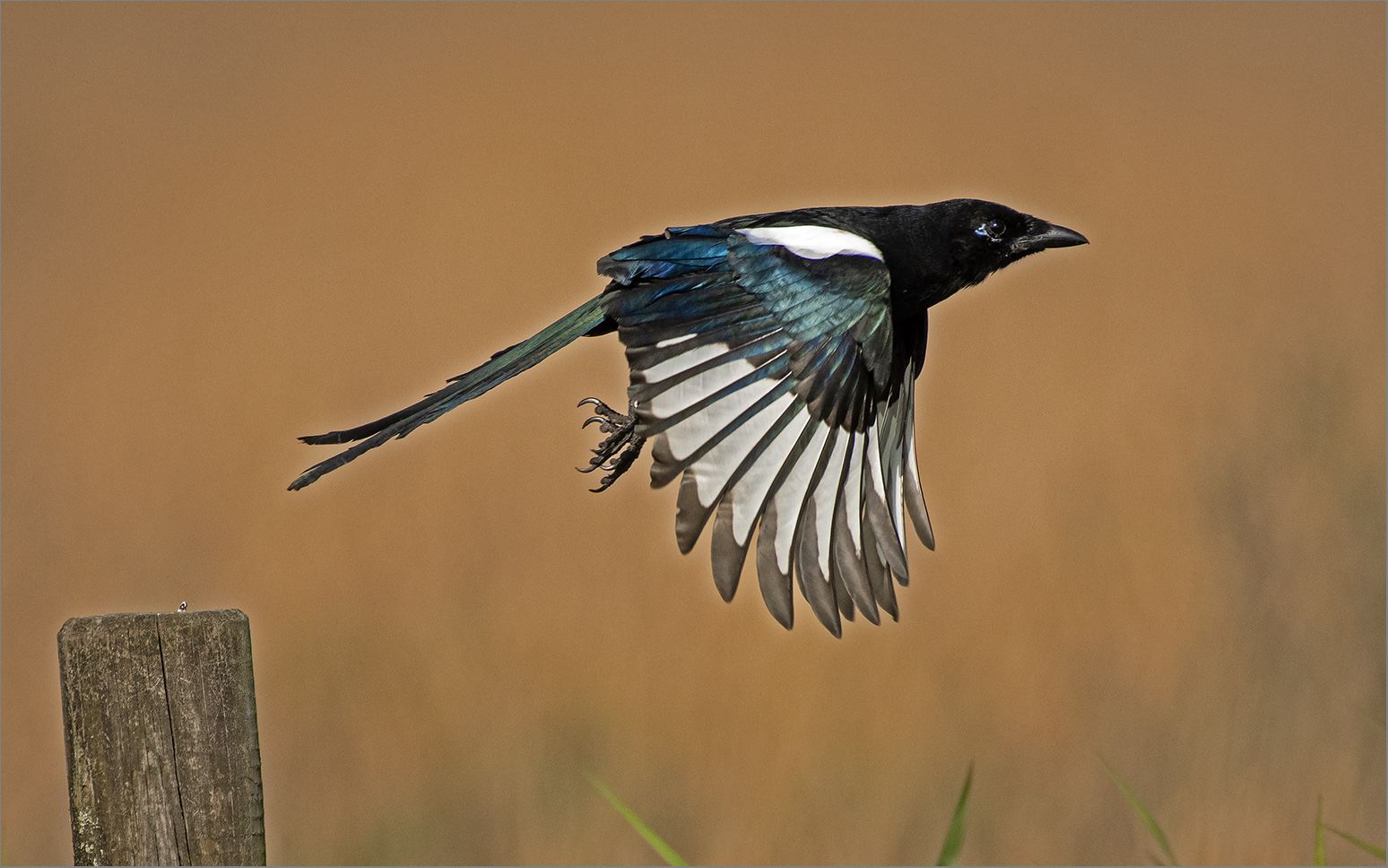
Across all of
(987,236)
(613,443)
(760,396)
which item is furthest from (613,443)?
(987,236)

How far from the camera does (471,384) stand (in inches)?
64.1

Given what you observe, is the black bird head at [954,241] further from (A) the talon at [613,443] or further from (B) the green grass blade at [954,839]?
(B) the green grass blade at [954,839]

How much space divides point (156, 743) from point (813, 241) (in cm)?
99

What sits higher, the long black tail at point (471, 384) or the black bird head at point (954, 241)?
the black bird head at point (954, 241)

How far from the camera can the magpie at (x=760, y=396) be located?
138 centimetres

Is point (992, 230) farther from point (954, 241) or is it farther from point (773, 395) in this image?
point (773, 395)

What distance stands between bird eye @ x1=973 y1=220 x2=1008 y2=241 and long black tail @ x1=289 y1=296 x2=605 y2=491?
2.10 ft

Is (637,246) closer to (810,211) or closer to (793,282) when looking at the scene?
(793,282)

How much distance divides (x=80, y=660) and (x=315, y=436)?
1.64 ft

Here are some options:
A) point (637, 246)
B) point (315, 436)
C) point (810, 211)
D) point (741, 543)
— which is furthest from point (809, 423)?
point (315, 436)

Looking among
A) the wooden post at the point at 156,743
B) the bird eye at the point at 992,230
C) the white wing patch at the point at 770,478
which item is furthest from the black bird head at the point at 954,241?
the wooden post at the point at 156,743

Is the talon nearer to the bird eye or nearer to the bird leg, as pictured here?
the bird leg

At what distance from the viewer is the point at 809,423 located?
1.48 m

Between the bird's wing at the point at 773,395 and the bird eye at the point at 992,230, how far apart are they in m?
0.32
